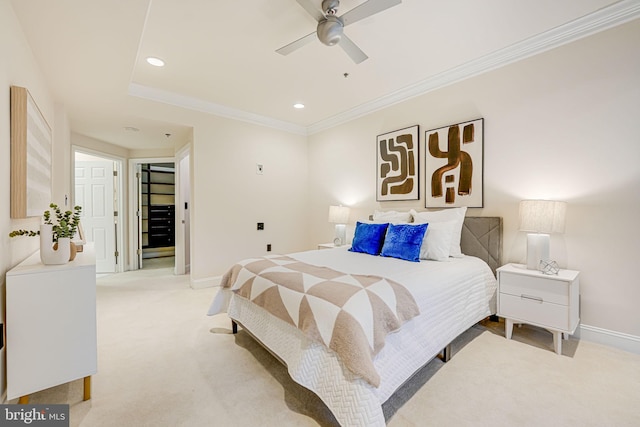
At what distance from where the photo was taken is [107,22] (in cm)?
176

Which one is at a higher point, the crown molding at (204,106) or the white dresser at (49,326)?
the crown molding at (204,106)

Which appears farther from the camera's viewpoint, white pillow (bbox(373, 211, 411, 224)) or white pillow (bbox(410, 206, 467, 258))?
white pillow (bbox(373, 211, 411, 224))

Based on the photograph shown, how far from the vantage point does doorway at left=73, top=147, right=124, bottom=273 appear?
4723 mm

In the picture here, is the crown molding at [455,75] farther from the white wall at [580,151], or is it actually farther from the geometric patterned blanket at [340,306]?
the geometric patterned blanket at [340,306]

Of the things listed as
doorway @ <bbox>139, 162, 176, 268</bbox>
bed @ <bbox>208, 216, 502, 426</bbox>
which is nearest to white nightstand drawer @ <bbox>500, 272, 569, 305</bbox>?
bed @ <bbox>208, 216, 502, 426</bbox>

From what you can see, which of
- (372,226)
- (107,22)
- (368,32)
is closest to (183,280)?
(372,226)

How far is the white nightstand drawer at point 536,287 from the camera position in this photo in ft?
6.83

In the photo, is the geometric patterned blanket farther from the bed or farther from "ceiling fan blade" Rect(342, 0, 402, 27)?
"ceiling fan blade" Rect(342, 0, 402, 27)

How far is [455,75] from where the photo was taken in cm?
300

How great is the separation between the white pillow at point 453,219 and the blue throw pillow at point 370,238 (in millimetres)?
399

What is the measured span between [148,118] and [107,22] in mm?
1852

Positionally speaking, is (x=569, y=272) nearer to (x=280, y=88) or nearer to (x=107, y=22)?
(x=280, y=88)


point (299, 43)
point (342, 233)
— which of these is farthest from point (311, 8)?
point (342, 233)

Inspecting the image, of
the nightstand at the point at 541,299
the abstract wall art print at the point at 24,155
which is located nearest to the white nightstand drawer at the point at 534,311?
the nightstand at the point at 541,299
